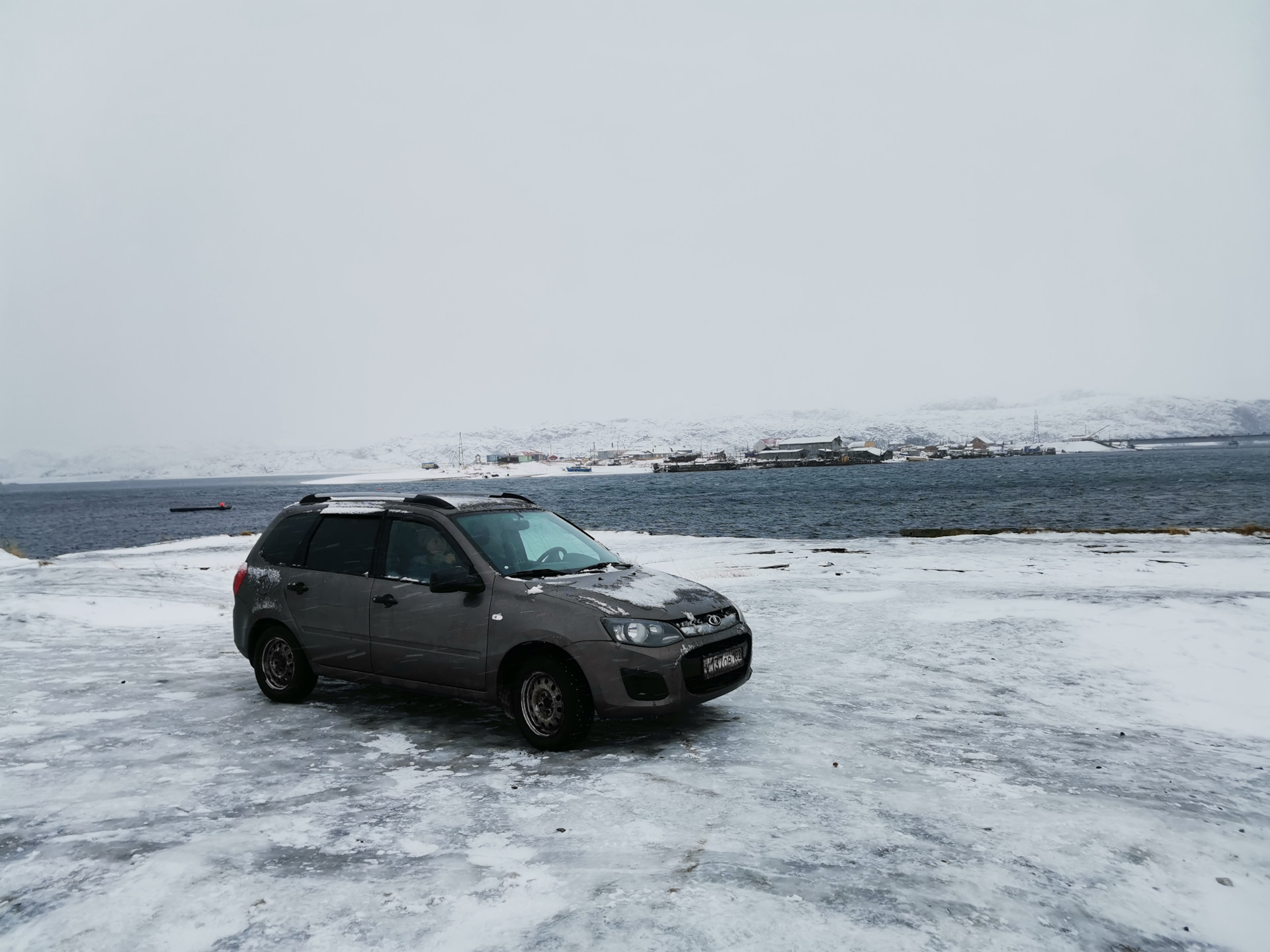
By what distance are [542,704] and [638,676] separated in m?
0.82

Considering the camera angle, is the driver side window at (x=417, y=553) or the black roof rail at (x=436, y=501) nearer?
the driver side window at (x=417, y=553)

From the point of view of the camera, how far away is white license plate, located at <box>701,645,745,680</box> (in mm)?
6309

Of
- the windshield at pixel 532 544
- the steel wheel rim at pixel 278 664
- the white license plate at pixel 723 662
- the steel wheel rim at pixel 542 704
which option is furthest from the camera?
the steel wheel rim at pixel 278 664

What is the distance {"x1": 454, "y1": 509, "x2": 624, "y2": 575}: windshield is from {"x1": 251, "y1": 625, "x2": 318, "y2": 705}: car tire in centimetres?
213

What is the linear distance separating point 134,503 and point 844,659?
151355 millimetres

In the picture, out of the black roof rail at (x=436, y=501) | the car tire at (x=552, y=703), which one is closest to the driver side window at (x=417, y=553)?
the black roof rail at (x=436, y=501)

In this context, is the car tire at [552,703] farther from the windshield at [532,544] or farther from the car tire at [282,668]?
the car tire at [282,668]

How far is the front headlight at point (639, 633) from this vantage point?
237 inches

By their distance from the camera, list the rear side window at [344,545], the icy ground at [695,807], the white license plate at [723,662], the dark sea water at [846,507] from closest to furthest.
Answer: the icy ground at [695,807] → the white license plate at [723,662] → the rear side window at [344,545] → the dark sea water at [846,507]

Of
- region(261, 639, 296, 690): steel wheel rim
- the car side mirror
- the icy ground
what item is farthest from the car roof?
the icy ground

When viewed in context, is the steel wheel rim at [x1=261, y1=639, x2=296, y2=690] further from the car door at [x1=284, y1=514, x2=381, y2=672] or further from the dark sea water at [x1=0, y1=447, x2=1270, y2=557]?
the dark sea water at [x1=0, y1=447, x2=1270, y2=557]

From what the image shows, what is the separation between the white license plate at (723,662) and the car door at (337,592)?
9.32ft

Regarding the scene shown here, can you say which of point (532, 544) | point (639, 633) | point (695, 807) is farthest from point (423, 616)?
point (695, 807)

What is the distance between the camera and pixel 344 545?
24.6ft
